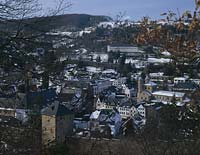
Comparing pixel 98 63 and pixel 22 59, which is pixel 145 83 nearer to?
pixel 98 63

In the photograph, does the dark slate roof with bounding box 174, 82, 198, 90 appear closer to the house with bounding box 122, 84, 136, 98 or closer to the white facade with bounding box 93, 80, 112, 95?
the house with bounding box 122, 84, 136, 98

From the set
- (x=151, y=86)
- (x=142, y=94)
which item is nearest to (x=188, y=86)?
(x=142, y=94)

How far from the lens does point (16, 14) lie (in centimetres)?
405

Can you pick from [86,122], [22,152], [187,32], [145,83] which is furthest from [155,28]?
[145,83]

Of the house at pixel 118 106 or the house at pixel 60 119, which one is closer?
the house at pixel 60 119

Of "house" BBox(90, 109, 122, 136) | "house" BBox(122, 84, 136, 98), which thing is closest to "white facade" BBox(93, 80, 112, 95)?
"house" BBox(122, 84, 136, 98)

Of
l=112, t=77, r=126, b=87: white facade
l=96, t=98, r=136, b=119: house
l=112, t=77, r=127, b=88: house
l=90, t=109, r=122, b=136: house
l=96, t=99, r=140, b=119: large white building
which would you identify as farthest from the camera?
l=112, t=77, r=126, b=87: white facade

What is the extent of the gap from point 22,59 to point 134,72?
45.4 metres

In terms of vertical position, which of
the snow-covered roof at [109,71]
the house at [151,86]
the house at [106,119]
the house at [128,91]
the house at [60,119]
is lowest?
the house at [128,91]

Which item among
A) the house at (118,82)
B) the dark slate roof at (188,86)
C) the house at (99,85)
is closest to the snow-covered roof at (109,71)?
the house at (118,82)

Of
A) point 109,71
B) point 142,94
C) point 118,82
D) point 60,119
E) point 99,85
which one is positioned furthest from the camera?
point 109,71

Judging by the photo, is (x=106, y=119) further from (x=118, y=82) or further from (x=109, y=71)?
(x=109, y=71)

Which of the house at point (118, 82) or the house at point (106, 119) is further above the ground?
the house at point (106, 119)

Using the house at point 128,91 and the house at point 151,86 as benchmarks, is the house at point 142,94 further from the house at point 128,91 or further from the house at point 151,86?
the house at point 128,91
